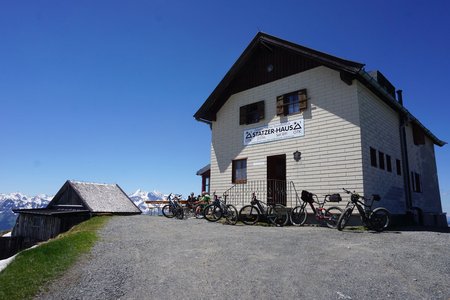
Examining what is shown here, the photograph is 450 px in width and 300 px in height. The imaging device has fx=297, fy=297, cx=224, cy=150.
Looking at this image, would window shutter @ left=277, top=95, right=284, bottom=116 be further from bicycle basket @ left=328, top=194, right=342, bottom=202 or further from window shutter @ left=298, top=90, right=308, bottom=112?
bicycle basket @ left=328, top=194, right=342, bottom=202

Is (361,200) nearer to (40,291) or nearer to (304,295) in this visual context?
(304,295)

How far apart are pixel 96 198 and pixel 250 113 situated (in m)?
14.5

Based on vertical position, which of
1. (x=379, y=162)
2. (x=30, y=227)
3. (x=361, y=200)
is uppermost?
(x=379, y=162)

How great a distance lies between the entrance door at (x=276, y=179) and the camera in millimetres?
14008

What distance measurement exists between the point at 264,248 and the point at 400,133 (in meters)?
12.7

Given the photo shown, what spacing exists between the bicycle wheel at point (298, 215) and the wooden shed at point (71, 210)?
44.3 ft

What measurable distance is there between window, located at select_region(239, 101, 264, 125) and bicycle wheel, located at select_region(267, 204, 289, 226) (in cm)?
509

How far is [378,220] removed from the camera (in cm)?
1022

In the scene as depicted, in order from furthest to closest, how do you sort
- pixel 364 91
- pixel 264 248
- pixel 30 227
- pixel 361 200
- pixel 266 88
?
pixel 30 227, pixel 266 88, pixel 364 91, pixel 361 200, pixel 264 248

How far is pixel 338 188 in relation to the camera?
11984 mm

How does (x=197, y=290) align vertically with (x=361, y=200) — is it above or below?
below

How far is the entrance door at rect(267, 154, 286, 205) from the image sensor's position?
14008mm

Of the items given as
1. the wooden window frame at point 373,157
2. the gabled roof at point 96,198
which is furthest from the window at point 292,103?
the gabled roof at point 96,198

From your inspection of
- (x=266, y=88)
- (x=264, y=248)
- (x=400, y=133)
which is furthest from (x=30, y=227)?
(x=400, y=133)
